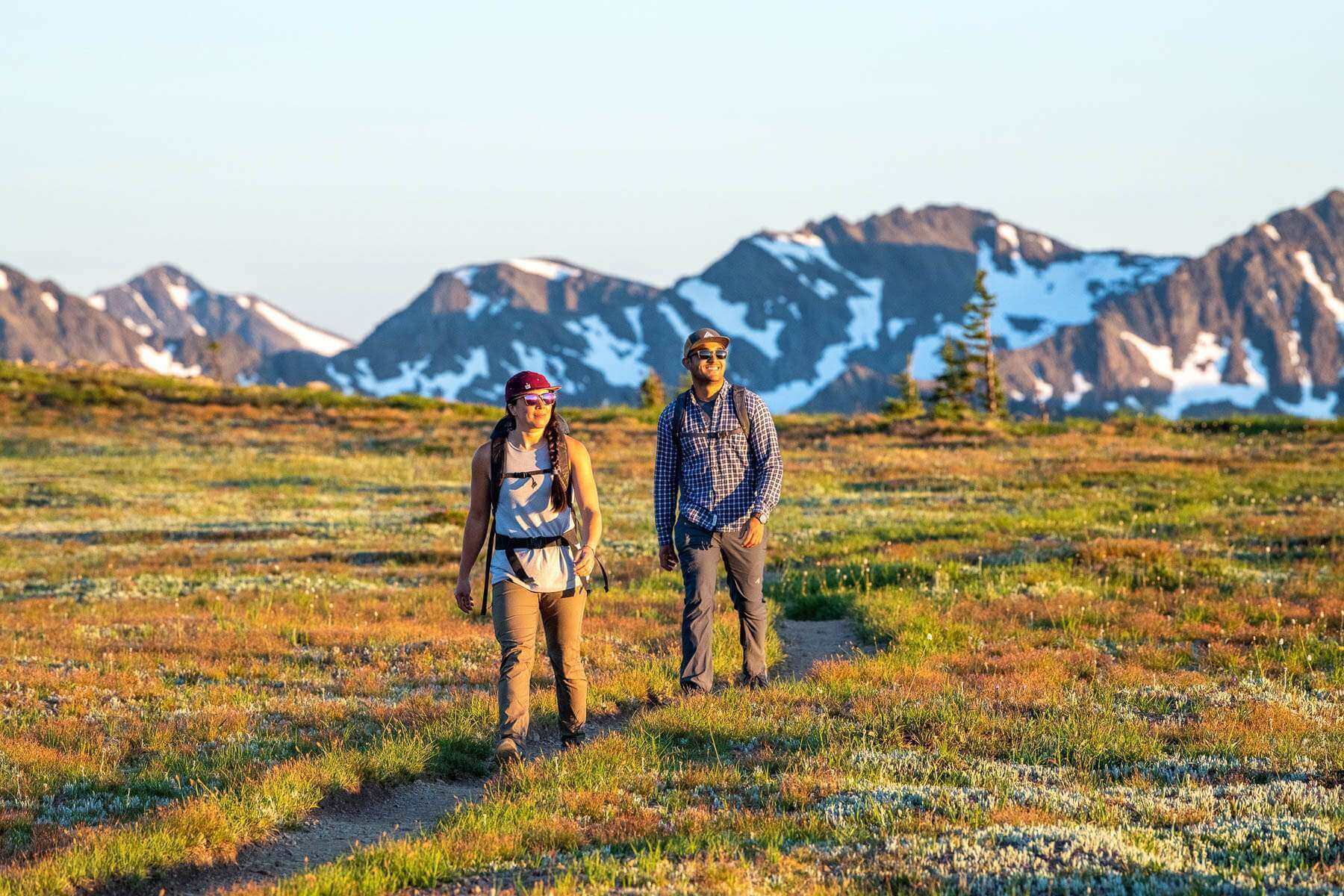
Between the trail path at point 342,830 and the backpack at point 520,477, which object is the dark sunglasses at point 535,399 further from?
the trail path at point 342,830

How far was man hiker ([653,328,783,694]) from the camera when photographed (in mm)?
9977

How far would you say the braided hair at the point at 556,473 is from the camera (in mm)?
8133

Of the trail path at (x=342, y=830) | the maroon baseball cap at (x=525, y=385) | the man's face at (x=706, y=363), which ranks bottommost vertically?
the trail path at (x=342, y=830)

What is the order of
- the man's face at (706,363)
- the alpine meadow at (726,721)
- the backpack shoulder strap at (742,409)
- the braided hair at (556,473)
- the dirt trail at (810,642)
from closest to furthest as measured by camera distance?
the alpine meadow at (726,721), the braided hair at (556,473), the man's face at (706,363), the backpack shoulder strap at (742,409), the dirt trail at (810,642)

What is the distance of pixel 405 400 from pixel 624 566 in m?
69.5

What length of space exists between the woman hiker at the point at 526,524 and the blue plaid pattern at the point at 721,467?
5.76 ft

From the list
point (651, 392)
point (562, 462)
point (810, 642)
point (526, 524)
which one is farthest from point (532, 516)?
point (651, 392)

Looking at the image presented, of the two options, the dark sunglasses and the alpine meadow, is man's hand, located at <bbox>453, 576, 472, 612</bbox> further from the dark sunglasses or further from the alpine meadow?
the dark sunglasses

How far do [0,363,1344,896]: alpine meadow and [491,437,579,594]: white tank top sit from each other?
3.96 feet

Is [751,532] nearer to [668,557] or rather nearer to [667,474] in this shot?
[668,557]

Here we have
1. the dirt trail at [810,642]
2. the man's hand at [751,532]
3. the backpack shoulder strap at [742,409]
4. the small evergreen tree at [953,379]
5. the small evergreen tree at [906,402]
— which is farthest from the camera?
the small evergreen tree at [953,379]

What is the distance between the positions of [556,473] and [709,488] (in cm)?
217

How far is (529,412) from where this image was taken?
26.4 ft

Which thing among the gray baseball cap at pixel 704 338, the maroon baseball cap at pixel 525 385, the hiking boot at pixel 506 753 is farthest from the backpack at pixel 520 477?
the gray baseball cap at pixel 704 338
